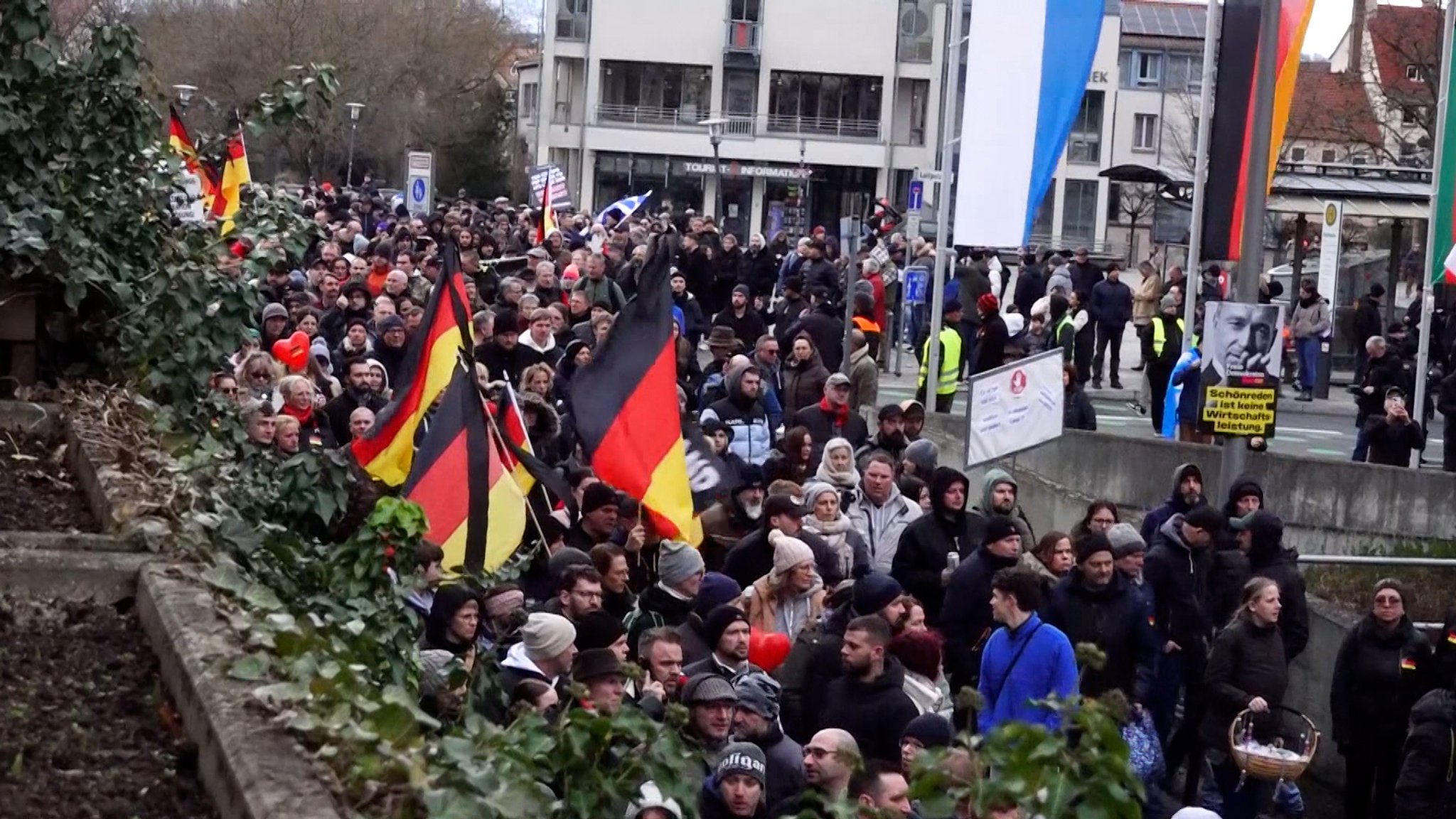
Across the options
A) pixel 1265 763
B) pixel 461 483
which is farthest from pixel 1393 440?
pixel 461 483

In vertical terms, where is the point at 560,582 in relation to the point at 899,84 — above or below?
below

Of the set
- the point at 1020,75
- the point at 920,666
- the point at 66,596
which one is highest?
the point at 1020,75

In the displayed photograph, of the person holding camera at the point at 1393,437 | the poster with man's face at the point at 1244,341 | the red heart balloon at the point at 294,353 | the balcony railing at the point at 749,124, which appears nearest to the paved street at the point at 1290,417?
the person holding camera at the point at 1393,437

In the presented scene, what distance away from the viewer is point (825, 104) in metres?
84.2

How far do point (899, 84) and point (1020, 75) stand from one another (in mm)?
68002

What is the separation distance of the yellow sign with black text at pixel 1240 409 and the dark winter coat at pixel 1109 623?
2.81 m

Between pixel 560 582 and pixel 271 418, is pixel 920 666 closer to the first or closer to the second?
pixel 560 582

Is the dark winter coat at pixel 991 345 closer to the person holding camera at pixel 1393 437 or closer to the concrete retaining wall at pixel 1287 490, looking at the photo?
the concrete retaining wall at pixel 1287 490

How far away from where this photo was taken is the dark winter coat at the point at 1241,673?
428 inches

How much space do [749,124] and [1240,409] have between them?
71.1 metres

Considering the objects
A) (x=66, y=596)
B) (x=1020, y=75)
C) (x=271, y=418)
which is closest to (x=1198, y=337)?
(x=1020, y=75)

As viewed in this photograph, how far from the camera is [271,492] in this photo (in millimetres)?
7262

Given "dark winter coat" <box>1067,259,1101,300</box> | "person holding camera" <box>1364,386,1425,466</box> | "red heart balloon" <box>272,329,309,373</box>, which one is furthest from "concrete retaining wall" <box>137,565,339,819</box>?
"dark winter coat" <box>1067,259,1101,300</box>

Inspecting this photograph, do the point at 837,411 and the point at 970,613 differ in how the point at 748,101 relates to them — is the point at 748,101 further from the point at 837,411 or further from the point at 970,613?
the point at 970,613
